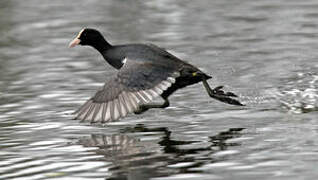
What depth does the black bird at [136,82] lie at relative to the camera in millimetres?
8141

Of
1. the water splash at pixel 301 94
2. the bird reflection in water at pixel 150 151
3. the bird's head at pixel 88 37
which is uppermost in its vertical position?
the bird's head at pixel 88 37

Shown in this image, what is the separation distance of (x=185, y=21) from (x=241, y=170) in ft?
26.4

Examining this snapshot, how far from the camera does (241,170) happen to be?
682 centimetres

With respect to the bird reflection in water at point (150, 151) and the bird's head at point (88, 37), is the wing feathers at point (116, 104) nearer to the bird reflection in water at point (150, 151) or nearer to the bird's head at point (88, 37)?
the bird reflection in water at point (150, 151)

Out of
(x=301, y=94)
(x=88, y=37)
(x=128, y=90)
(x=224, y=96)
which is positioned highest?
(x=88, y=37)

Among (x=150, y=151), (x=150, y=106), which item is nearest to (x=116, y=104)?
(x=150, y=151)

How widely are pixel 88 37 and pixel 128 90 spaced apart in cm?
167

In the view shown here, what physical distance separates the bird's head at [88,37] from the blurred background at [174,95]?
2.43ft

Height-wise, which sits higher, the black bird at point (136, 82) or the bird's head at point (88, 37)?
the bird's head at point (88, 37)

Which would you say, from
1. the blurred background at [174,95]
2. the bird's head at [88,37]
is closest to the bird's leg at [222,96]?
the blurred background at [174,95]

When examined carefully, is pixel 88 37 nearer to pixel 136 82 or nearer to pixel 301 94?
pixel 136 82

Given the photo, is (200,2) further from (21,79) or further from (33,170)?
(33,170)

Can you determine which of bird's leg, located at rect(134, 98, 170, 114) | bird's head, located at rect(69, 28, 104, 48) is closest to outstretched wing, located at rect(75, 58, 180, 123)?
bird's leg, located at rect(134, 98, 170, 114)

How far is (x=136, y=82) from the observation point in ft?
27.7
